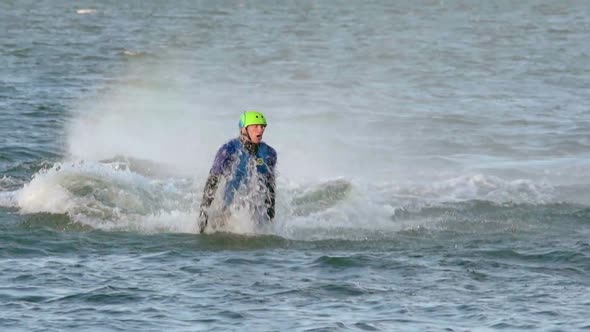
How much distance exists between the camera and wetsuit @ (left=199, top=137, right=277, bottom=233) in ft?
54.4

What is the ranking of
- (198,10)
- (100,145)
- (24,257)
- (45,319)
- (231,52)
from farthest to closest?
(198,10) → (231,52) → (100,145) → (24,257) → (45,319)

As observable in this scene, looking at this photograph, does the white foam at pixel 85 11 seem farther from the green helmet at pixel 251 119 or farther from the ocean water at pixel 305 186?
the green helmet at pixel 251 119

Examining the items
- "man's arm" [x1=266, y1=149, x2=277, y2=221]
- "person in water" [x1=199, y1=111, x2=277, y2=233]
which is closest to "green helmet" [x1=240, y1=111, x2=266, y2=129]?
"person in water" [x1=199, y1=111, x2=277, y2=233]

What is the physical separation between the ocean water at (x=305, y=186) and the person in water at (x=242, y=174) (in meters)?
0.33

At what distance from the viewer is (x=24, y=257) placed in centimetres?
1528

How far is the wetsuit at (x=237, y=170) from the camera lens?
16594mm

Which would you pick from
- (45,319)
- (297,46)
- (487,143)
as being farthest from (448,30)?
(45,319)

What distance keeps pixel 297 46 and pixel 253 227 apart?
34060 millimetres

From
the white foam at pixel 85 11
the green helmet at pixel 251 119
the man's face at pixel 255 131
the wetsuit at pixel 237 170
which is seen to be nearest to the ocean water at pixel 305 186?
the wetsuit at pixel 237 170

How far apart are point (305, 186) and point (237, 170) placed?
364cm

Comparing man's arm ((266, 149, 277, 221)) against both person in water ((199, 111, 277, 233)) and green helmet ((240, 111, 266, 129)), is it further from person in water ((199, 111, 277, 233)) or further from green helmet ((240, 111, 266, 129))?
green helmet ((240, 111, 266, 129))

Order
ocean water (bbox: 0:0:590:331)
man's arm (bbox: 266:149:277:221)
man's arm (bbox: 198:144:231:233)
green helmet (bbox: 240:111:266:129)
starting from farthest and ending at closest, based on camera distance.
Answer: man's arm (bbox: 266:149:277:221) < man's arm (bbox: 198:144:231:233) < green helmet (bbox: 240:111:266:129) < ocean water (bbox: 0:0:590:331)

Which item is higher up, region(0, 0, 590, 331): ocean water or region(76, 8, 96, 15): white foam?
region(76, 8, 96, 15): white foam

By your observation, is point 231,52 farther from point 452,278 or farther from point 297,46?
point 452,278
